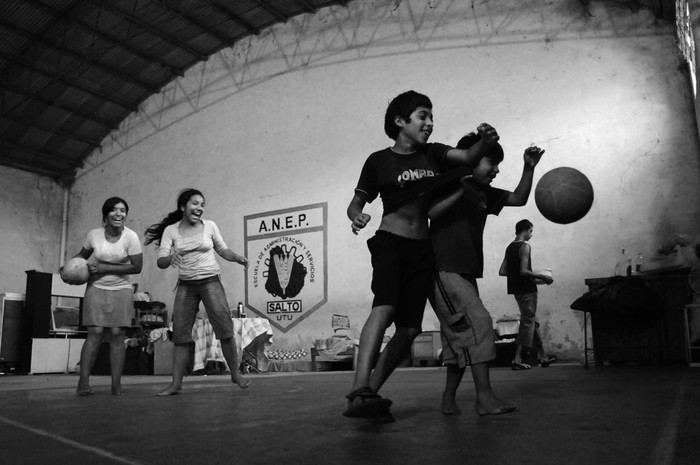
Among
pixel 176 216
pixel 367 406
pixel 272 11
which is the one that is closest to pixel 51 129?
pixel 272 11

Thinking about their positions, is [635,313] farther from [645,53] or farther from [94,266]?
[94,266]

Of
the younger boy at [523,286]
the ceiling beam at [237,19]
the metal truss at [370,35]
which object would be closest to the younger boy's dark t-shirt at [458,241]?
the younger boy at [523,286]

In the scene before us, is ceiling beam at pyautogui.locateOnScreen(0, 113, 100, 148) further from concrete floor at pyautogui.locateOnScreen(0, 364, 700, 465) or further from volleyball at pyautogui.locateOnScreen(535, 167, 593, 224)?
concrete floor at pyautogui.locateOnScreen(0, 364, 700, 465)

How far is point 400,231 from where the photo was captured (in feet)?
8.02

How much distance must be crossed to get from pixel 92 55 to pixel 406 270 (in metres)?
12.1

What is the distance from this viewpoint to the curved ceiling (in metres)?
11.4

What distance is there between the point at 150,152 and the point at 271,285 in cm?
514

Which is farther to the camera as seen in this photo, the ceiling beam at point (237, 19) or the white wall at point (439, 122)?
the ceiling beam at point (237, 19)

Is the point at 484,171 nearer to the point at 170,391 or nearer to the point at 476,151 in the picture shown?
the point at 476,151

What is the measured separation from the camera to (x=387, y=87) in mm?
10953

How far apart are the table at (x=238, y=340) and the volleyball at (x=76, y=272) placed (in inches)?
155

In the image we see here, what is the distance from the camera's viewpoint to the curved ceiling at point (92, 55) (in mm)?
11383

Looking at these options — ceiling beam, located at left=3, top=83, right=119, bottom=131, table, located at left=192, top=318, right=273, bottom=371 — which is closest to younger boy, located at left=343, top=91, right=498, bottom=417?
table, located at left=192, top=318, right=273, bottom=371

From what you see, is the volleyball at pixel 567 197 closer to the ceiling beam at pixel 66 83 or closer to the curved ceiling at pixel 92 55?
the curved ceiling at pixel 92 55
